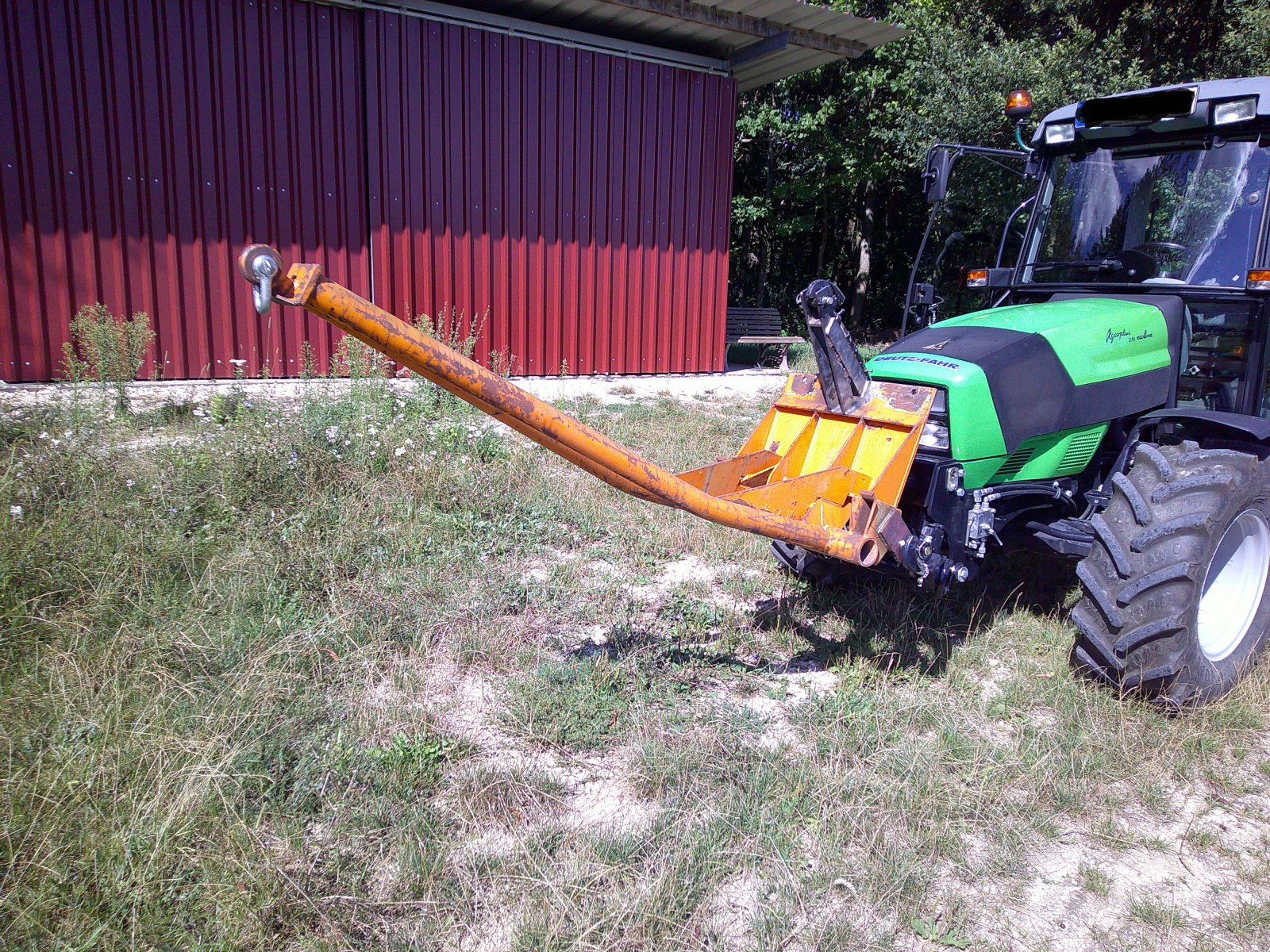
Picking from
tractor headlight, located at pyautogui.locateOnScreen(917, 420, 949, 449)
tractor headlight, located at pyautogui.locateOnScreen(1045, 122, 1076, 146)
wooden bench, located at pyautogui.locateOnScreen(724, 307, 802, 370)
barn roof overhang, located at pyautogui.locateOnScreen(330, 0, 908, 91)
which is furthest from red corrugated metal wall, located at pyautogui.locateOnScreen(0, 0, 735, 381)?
tractor headlight, located at pyautogui.locateOnScreen(917, 420, 949, 449)

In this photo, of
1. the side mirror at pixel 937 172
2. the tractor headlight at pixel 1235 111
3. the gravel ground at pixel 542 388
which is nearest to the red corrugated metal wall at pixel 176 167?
Answer: the gravel ground at pixel 542 388

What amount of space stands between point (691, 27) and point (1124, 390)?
7882 mm

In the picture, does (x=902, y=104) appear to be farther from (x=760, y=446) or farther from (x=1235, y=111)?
(x=760, y=446)

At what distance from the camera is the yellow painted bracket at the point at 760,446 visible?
229 cm

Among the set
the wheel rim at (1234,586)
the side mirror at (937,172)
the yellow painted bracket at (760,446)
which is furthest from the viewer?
the side mirror at (937,172)

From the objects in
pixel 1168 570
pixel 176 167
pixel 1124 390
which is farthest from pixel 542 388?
pixel 1168 570

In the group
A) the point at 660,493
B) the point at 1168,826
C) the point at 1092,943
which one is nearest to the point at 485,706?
the point at 660,493

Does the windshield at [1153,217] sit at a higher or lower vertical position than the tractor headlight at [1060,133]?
lower

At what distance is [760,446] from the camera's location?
3.58m

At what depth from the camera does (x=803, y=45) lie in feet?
33.1

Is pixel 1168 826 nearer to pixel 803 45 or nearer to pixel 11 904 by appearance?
pixel 11 904

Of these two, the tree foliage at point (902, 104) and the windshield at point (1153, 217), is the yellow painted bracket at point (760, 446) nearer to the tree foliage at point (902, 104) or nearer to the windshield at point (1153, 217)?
the windshield at point (1153, 217)

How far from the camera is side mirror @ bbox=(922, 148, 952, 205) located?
13.7 feet

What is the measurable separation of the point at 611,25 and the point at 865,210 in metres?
9.00
